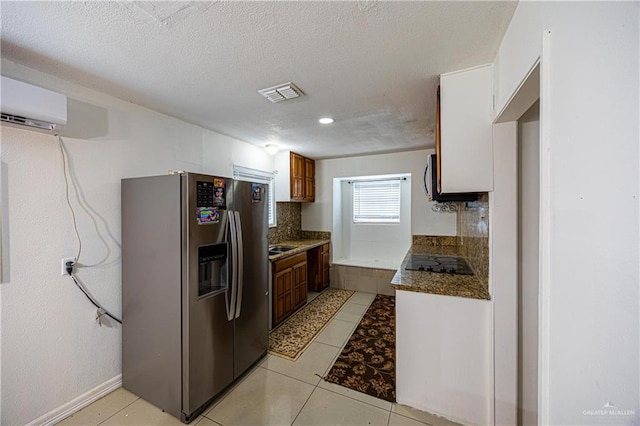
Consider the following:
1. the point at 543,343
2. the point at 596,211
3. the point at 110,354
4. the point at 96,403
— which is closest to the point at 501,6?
the point at 596,211

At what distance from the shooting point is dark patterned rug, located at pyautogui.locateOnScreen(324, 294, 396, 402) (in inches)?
78.0

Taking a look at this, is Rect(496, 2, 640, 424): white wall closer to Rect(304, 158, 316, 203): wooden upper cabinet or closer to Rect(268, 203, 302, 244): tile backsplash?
Rect(268, 203, 302, 244): tile backsplash

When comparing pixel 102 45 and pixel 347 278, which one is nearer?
pixel 102 45

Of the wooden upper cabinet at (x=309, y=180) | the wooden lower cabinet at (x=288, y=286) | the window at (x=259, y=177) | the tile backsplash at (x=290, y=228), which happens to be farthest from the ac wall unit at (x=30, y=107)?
the wooden upper cabinet at (x=309, y=180)

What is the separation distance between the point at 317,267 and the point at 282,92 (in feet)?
9.77

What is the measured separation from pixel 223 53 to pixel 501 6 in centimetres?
138

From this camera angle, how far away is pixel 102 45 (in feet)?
4.34

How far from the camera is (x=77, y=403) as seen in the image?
5.69 feet

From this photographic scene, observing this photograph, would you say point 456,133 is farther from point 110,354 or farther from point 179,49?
point 110,354

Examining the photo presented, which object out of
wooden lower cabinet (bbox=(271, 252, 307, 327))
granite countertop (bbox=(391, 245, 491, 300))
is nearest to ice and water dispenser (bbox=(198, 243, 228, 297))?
wooden lower cabinet (bbox=(271, 252, 307, 327))

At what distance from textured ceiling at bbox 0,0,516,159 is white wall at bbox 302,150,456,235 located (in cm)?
179

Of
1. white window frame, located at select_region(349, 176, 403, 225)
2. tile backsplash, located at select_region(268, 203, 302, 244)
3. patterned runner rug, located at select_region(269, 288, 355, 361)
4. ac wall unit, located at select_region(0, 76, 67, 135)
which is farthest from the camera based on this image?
white window frame, located at select_region(349, 176, 403, 225)

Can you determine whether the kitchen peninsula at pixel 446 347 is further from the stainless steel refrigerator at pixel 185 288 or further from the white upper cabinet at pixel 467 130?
the stainless steel refrigerator at pixel 185 288

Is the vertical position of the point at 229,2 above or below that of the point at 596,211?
above
